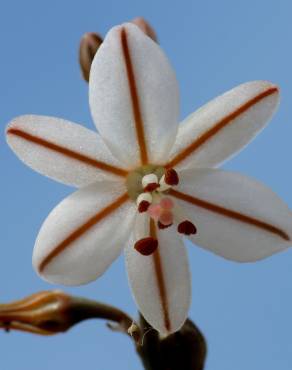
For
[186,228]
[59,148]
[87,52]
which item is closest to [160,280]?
[186,228]

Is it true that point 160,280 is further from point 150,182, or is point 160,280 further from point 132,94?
point 132,94

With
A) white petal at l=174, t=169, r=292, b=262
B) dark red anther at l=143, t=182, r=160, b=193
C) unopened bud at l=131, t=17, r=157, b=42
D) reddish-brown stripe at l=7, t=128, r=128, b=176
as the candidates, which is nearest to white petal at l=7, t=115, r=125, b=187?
reddish-brown stripe at l=7, t=128, r=128, b=176

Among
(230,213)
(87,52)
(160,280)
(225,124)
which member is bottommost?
(160,280)

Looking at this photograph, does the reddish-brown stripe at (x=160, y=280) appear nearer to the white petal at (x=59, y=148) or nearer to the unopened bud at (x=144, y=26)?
the white petal at (x=59, y=148)

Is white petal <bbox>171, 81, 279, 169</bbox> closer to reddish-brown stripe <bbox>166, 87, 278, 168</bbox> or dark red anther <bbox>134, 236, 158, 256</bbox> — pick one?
reddish-brown stripe <bbox>166, 87, 278, 168</bbox>

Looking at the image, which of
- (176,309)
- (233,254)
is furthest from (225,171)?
(176,309)

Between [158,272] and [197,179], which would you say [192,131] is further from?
[158,272]

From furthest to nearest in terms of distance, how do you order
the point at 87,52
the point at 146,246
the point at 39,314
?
1. the point at 87,52
2. the point at 39,314
3. the point at 146,246

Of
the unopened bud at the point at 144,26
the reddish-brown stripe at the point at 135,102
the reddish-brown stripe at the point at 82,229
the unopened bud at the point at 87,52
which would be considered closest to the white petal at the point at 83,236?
the reddish-brown stripe at the point at 82,229
